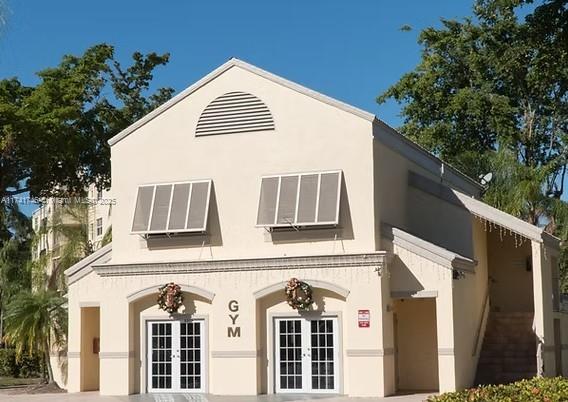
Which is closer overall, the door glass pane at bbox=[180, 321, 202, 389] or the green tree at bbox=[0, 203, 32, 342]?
the door glass pane at bbox=[180, 321, 202, 389]

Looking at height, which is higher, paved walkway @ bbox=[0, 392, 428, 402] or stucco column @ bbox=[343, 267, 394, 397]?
stucco column @ bbox=[343, 267, 394, 397]

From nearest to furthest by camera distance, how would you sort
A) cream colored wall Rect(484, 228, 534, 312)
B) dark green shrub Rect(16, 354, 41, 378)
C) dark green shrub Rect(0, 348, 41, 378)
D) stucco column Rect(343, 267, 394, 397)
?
stucco column Rect(343, 267, 394, 397) < cream colored wall Rect(484, 228, 534, 312) < dark green shrub Rect(16, 354, 41, 378) < dark green shrub Rect(0, 348, 41, 378)

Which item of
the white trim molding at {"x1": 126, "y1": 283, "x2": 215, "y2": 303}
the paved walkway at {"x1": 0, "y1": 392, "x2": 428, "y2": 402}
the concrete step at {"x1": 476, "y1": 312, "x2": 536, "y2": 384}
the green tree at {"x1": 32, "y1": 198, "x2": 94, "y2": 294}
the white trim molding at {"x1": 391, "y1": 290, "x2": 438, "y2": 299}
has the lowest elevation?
the paved walkway at {"x1": 0, "y1": 392, "x2": 428, "y2": 402}

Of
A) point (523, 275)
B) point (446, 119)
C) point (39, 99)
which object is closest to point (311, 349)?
point (523, 275)

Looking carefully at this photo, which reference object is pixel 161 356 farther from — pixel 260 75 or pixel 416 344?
pixel 260 75

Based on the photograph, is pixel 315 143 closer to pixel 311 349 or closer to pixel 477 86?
pixel 311 349

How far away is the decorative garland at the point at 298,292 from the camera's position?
24875 millimetres

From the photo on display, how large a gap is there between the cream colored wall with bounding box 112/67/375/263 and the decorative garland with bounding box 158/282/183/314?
39.9 inches

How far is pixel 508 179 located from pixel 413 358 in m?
14.2

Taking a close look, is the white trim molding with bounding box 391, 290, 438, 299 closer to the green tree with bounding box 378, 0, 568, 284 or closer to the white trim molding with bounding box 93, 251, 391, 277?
the white trim molding with bounding box 93, 251, 391, 277

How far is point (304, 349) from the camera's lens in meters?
25.2

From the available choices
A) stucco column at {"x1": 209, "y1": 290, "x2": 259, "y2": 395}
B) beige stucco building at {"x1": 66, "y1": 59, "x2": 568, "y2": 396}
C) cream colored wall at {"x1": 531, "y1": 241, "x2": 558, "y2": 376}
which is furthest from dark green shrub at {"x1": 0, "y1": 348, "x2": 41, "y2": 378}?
cream colored wall at {"x1": 531, "y1": 241, "x2": 558, "y2": 376}

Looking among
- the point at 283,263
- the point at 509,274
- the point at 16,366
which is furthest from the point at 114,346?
the point at 16,366

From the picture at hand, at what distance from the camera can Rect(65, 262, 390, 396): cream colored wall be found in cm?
2430
